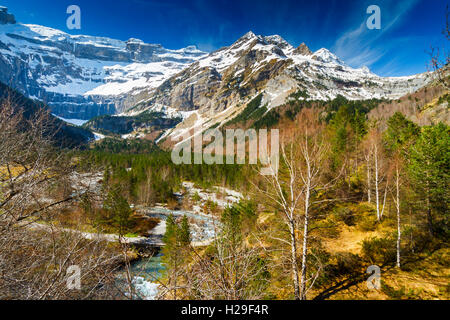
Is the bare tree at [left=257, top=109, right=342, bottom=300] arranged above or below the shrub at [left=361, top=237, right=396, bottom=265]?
above

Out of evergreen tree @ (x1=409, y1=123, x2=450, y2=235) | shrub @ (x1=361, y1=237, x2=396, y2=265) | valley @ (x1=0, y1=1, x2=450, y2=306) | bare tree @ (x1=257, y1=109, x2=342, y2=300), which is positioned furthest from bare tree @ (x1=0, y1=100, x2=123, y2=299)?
evergreen tree @ (x1=409, y1=123, x2=450, y2=235)

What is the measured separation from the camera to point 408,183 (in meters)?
15.2

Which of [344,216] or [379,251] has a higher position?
[344,216]

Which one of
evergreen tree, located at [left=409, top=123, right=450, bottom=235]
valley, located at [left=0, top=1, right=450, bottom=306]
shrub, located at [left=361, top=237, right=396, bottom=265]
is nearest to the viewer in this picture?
valley, located at [left=0, top=1, right=450, bottom=306]

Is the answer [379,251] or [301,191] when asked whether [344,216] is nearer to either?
[379,251]

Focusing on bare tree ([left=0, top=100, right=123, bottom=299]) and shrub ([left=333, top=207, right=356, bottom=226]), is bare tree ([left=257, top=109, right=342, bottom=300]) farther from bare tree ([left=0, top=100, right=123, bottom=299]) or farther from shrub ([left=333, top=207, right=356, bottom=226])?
shrub ([left=333, top=207, right=356, bottom=226])

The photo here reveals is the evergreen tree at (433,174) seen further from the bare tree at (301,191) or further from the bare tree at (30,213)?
the bare tree at (30,213)

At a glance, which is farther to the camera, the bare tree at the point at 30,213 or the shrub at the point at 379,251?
the shrub at the point at 379,251

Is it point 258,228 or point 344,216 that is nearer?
point 258,228

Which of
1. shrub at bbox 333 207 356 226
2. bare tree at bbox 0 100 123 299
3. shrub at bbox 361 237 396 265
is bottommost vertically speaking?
shrub at bbox 361 237 396 265

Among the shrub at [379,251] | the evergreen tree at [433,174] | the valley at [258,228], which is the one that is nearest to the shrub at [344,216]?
the valley at [258,228]

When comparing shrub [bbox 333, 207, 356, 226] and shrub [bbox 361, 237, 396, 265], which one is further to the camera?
shrub [bbox 333, 207, 356, 226]

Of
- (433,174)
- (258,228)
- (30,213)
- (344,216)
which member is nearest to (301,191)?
(258,228)
